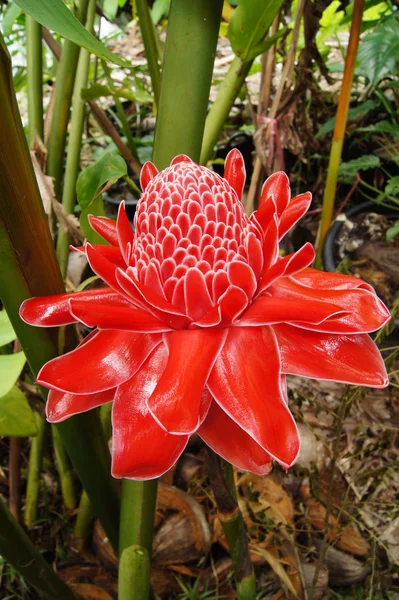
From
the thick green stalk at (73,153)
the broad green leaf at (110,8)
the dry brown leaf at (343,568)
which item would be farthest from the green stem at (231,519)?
the broad green leaf at (110,8)

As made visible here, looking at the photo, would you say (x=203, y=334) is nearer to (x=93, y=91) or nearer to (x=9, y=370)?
(x=9, y=370)

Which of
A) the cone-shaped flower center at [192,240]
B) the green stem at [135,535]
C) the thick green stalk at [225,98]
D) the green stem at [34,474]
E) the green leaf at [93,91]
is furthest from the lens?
the green stem at [34,474]

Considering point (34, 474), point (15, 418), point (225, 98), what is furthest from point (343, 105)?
point (34, 474)

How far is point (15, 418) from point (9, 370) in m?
0.07

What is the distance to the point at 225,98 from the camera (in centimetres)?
67

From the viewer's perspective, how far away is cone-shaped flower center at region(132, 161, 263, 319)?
0.40 m

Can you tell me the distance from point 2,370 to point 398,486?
31.1 inches

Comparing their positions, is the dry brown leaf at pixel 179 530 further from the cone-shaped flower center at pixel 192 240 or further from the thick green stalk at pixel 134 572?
the cone-shaped flower center at pixel 192 240

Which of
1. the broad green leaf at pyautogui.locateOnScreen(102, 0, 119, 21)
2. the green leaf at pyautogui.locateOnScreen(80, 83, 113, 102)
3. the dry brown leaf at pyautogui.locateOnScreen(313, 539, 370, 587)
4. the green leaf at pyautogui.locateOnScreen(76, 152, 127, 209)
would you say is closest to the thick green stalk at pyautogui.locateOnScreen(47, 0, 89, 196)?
the green leaf at pyautogui.locateOnScreen(80, 83, 113, 102)

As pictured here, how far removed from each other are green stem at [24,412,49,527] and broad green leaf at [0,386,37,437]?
0.29 metres

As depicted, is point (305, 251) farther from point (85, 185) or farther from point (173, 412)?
point (85, 185)

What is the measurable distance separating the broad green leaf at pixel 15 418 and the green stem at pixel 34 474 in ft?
0.96

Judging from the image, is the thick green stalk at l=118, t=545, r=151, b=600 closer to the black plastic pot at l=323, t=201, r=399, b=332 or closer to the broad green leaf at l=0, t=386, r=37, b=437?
the broad green leaf at l=0, t=386, r=37, b=437

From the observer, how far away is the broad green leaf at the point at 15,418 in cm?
54
